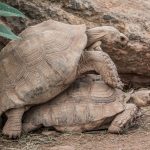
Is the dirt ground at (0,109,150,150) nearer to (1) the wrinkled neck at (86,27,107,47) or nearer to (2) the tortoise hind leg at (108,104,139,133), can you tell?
(2) the tortoise hind leg at (108,104,139,133)

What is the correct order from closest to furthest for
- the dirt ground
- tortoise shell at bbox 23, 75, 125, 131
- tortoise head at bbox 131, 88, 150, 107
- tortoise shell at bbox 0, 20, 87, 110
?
the dirt ground
tortoise shell at bbox 0, 20, 87, 110
tortoise shell at bbox 23, 75, 125, 131
tortoise head at bbox 131, 88, 150, 107

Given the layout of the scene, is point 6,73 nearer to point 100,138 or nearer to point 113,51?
point 100,138

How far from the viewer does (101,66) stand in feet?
19.5

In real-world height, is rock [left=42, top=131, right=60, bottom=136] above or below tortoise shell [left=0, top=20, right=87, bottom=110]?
below

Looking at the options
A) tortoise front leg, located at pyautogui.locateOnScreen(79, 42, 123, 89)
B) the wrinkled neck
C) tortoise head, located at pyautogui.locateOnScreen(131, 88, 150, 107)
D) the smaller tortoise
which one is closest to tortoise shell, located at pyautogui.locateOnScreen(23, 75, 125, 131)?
the smaller tortoise

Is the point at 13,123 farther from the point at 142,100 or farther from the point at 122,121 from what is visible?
the point at 142,100

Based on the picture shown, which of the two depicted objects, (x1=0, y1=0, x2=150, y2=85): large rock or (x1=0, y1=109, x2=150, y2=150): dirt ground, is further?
(x1=0, y1=0, x2=150, y2=85): large rock

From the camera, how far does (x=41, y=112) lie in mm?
5844

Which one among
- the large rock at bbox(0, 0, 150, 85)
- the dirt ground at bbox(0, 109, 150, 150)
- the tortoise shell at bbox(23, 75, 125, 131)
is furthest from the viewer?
the large rock at bbox(0, 0, 150, 85)

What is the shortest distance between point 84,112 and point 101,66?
52cm

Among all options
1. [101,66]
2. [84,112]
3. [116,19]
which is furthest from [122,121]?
[116,19]

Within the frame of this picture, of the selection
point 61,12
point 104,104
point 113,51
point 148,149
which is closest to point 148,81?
point 113,51

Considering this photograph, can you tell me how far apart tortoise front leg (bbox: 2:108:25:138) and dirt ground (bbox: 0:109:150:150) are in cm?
7

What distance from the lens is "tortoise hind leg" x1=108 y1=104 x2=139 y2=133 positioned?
18.7 ft
